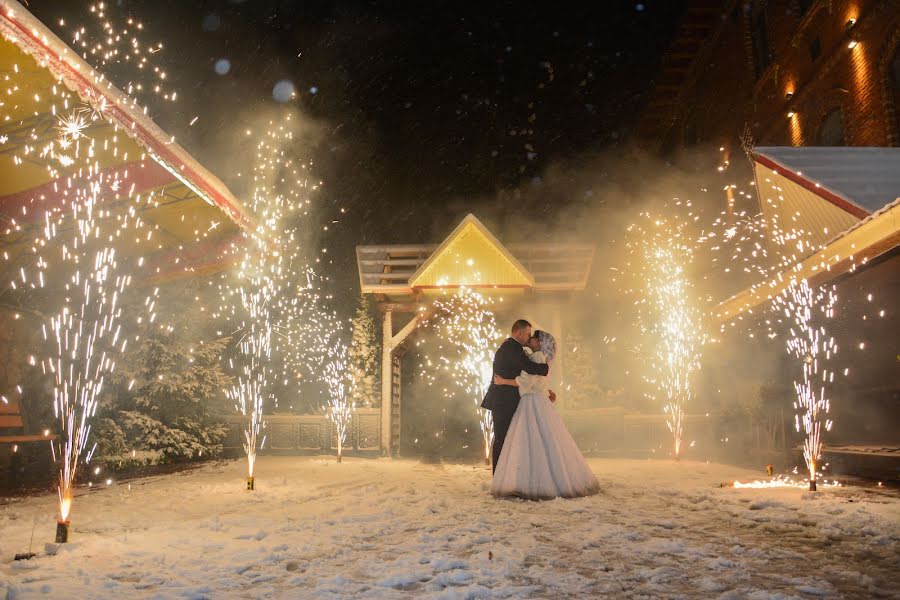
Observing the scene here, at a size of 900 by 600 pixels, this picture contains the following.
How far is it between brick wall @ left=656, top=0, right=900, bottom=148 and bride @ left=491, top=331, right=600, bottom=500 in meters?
12.0

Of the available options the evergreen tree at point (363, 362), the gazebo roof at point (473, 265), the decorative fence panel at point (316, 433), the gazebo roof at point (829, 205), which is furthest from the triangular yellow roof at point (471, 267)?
the gazebo roof at point (829, 205)

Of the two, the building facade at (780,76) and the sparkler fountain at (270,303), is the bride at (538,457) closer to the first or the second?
the sparkler fountain at (270,303)

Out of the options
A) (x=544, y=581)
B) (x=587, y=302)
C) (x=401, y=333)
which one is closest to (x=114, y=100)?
(x=544, y=581)

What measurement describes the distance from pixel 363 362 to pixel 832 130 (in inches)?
588

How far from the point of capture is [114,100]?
23.1ft

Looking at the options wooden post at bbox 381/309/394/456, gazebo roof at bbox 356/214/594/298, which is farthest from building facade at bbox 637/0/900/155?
wooden post at bbox 381/309/394/456

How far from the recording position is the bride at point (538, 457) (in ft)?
22.3

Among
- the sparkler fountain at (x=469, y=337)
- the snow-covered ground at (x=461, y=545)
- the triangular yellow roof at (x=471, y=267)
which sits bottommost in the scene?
the snow-covered ground at (x=461, y=545)

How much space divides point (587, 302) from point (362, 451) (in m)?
9.21

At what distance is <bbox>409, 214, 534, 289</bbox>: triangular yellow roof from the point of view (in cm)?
1437

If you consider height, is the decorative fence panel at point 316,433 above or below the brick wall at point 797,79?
below

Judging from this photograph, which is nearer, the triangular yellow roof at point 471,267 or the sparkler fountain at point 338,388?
the triangular yellow roof at point 471,267

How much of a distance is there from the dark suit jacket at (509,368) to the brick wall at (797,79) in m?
11.8

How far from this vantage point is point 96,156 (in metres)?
8.70
